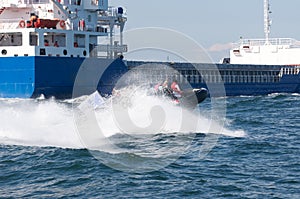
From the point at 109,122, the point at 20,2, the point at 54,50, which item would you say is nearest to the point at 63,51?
the point at 54,50

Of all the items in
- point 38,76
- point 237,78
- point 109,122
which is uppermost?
point 38,76

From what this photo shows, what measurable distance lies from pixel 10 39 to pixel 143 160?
34.8 meters

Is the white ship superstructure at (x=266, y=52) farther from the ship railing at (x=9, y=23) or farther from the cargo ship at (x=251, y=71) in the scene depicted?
the ship railing at (x=9, y=23)

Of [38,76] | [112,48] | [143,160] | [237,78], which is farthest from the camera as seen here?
[237,78]

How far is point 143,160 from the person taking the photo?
65.2ft

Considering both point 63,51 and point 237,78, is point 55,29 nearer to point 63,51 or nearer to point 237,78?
point 63,51

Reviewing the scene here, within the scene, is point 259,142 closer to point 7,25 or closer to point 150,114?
point 150,114

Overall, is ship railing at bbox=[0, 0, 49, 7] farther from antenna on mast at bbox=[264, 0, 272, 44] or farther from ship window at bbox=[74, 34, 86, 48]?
antenna on mast at bbox=[264, 0, 272, 44]

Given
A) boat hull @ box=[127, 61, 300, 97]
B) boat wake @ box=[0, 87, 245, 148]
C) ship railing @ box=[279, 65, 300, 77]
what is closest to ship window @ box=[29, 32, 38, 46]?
boat hull @ box=[127, 61, 300, 97]

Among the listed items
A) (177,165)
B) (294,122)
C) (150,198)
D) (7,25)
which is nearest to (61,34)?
(7,25)

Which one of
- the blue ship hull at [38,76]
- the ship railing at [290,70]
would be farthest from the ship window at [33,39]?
the ship railing at [290,70]

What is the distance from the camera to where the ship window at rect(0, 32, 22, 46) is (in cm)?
5216

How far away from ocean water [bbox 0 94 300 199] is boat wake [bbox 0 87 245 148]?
4cm

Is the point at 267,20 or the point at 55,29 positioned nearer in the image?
the point at 55,29
